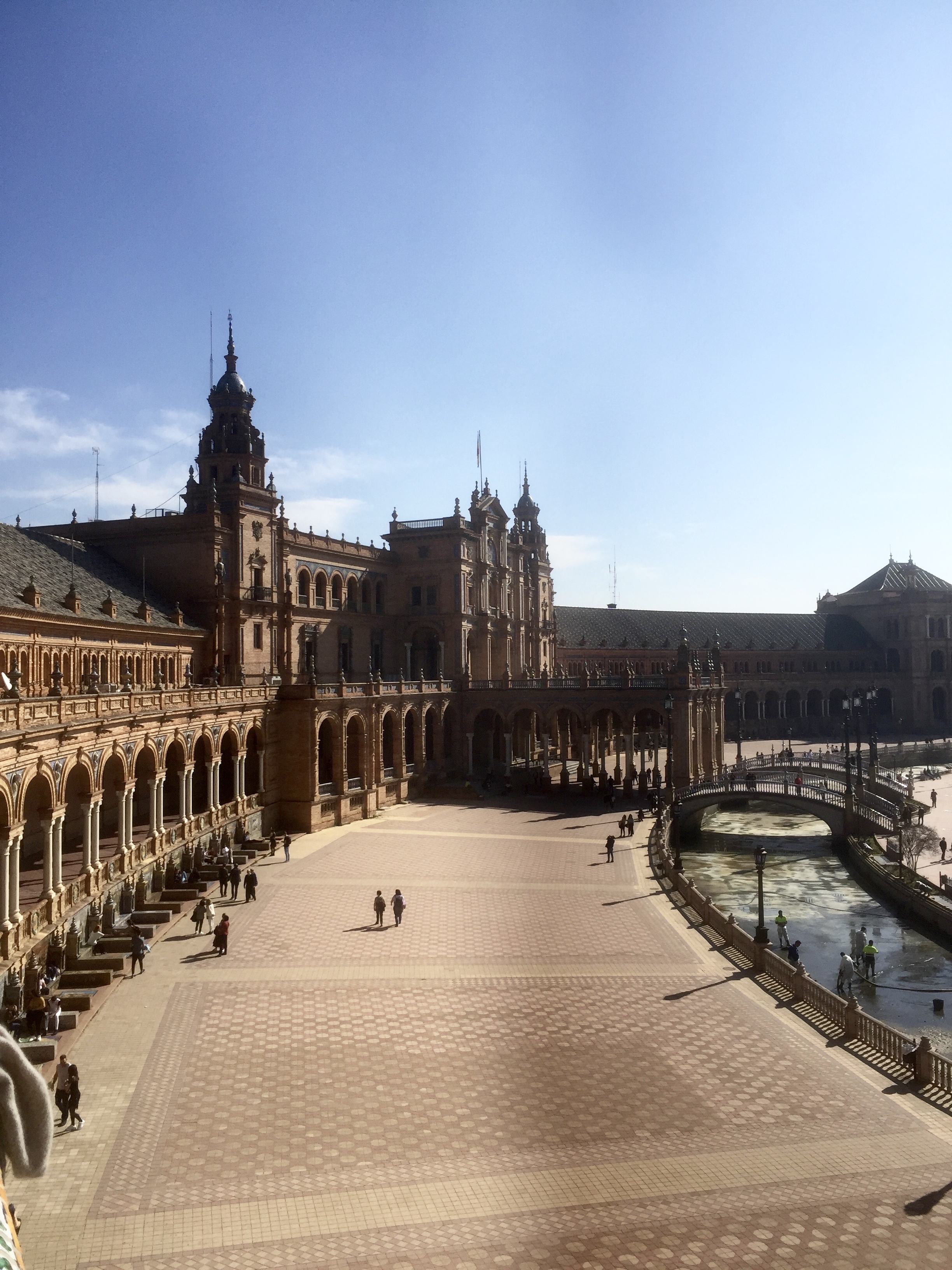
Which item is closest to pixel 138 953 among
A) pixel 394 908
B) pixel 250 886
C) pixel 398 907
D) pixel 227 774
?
pixel 250 886

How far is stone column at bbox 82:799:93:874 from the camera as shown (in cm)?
2825

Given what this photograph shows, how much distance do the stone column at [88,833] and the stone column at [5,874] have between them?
5108 mm

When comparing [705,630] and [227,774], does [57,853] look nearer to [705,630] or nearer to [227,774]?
[227,774]

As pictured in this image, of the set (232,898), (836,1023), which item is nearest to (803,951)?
(836,1023)

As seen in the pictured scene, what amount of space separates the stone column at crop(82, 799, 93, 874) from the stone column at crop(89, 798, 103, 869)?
3 centimetres

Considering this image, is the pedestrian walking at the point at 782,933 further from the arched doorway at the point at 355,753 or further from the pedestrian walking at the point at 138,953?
the arched doorway at the point at 355,753

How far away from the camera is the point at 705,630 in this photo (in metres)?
115

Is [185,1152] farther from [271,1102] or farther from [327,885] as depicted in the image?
[327,885]

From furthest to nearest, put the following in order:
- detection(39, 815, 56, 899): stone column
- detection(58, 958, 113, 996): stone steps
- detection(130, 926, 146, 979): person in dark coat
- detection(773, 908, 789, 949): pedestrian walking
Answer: detection(773, 908, 789, 949): pedestrian walking
detection(130, 926, 146, 979): person in dark coat
detection(39, 815, 56, 899): stone column
detection(58, 958, 113, 996): stone steps

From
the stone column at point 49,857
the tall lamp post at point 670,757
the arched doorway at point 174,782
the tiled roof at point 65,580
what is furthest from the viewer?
the tall lamp post at point 670,757

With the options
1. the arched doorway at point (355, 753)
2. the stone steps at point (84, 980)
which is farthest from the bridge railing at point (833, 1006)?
the arched doorway at point (355, 753)

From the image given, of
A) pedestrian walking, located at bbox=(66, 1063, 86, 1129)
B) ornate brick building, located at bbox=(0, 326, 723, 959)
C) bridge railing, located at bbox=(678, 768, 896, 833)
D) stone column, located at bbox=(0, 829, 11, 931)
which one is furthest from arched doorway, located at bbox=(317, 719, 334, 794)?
pedestrian walking, located at bbox=(66, 1063, 86, 1129)

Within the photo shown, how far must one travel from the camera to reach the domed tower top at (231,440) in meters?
58.8

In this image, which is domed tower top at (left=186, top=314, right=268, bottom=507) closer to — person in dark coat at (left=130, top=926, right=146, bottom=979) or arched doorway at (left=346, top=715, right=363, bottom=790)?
arched doorway at (left=346, top=715, right=363, bottom=790)
